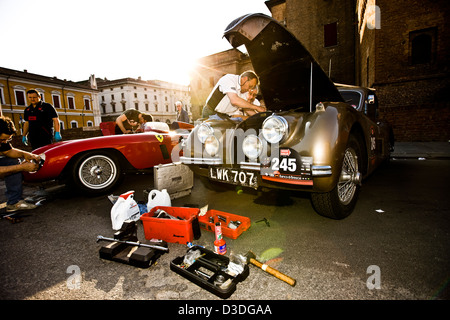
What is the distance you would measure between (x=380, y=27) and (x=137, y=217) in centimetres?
1241

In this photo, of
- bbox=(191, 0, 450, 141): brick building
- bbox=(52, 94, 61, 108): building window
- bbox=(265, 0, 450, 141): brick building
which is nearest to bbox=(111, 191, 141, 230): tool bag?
bbox=(265, 0, 450, 141): brick building

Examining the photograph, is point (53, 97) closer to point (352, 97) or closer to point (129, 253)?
point (129, 253)

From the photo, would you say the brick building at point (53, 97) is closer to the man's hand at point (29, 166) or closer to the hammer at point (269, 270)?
the man's hand at point (29, 166)

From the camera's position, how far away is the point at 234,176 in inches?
98.5

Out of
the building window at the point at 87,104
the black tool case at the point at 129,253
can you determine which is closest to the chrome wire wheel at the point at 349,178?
the black tool case at the point at 129,253

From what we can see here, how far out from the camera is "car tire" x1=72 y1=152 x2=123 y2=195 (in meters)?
3.50

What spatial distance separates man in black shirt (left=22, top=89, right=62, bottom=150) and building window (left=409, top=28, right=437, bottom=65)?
12964 mm

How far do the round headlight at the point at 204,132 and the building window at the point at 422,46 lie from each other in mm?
11176

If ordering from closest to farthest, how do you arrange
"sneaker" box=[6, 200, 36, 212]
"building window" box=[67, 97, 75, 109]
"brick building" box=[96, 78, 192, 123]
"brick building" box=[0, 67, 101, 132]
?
"sneaker" box=[6, 200, 36, 212], "brick building" box=[0, 67, 101, 132], "building window" box=[67, 97, 75, 109], "brick building" box=[96, 78, 192, 123]

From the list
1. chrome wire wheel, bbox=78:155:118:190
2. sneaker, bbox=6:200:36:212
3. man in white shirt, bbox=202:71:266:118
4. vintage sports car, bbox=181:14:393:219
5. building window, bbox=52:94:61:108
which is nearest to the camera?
vintage sports car, bbox=181:14:393:219

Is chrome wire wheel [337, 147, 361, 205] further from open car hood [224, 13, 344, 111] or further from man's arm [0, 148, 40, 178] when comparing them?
man's arm [0, 148, 40, 178]
